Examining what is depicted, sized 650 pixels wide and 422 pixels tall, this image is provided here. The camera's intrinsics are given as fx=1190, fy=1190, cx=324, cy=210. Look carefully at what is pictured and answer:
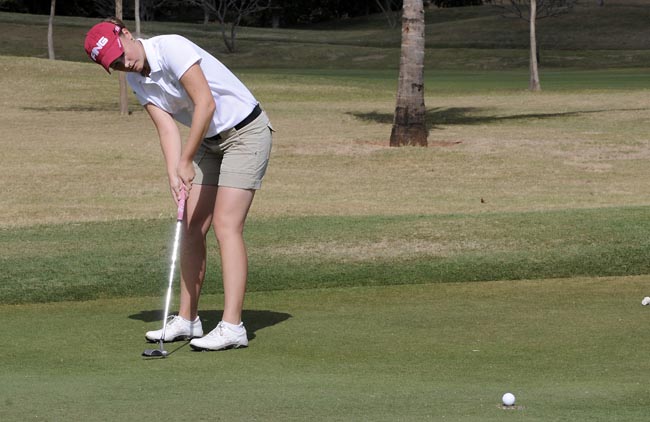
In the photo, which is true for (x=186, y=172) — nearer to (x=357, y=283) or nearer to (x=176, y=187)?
(x=176, y=187)

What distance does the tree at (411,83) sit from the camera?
20.3 m

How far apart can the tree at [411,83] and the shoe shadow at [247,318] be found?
1403 cm

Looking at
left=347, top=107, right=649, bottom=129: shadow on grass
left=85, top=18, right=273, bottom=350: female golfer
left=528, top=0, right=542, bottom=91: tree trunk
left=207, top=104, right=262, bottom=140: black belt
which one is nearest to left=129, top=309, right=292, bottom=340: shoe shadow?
left=85, top=18, right=273, bottom=350: female golfer

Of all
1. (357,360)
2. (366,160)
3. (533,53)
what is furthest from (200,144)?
(533,53)

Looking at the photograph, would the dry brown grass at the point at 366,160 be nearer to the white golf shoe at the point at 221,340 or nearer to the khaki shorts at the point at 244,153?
the khaki shorts at the point at 244,153

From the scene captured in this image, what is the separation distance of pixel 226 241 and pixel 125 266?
2.78m

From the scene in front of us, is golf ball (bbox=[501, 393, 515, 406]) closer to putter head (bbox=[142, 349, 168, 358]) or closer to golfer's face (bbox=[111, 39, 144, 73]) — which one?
putter head (bbox=[142, 349, 168, 358])

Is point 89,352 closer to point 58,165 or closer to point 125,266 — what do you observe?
point 125,266

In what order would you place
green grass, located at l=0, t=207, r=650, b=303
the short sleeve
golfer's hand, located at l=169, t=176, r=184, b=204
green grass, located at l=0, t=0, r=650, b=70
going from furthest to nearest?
green grass, located at l=0, t=0, r=650, b=70 → green grass, located at l=0, t=207, r=650, b=303 → golfer's hand, located at l=169, t=176, r=184, b=204 → the short sleeve

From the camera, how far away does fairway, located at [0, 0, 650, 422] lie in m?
4.56

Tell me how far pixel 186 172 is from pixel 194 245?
2.25ft

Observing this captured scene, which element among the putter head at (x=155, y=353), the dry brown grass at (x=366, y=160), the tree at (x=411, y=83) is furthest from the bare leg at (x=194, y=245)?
the tree at (x=411, y=83)

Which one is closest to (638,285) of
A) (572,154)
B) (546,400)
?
(546,400)

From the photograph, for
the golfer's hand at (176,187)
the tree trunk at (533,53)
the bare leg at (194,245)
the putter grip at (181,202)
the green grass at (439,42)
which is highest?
the golfer's hand at (176,187)
